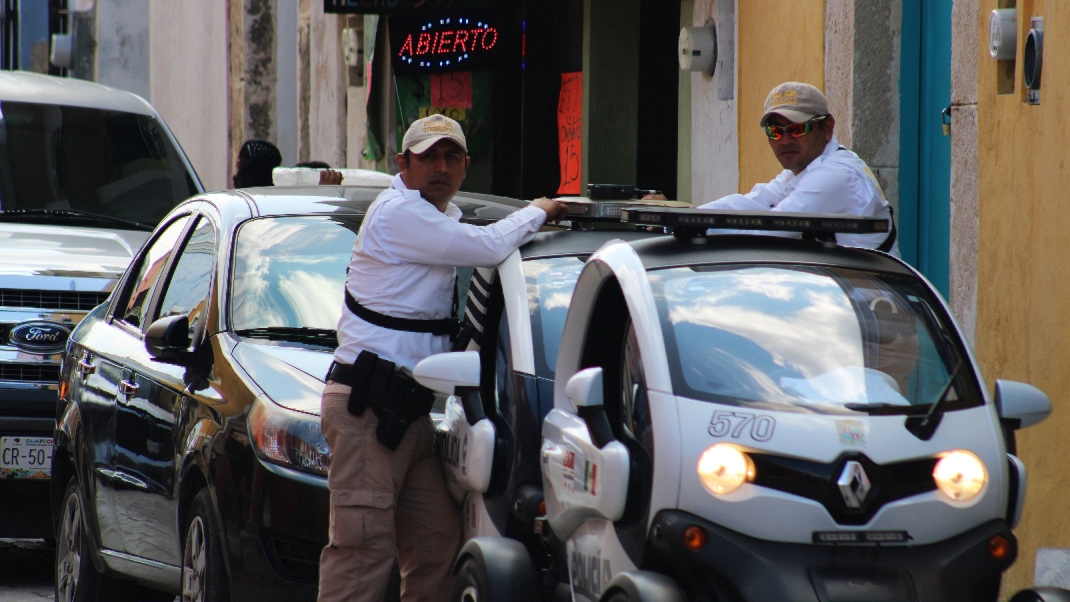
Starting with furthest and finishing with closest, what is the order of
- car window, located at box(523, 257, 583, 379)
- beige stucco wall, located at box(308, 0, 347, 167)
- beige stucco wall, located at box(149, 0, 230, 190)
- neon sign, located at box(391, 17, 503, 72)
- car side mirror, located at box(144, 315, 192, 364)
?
beige stucco wall, located at box(149, 0, 230, 190) → beige stucco wall, located at box(308, 0, 347, 167) → neon sign, located at box(391, 17, 503, 72) → car side mirror, located at box(144, 315, 192, 364) → car window, located at box(523, 257, 583, 379)

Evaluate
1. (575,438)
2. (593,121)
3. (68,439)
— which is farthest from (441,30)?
(575,438)

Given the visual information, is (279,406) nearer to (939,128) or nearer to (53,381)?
(53,381)

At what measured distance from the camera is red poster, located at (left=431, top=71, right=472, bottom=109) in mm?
15656

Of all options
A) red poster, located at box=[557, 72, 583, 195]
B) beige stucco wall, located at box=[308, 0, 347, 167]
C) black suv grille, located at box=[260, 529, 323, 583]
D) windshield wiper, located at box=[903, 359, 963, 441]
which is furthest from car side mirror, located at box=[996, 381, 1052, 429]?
beige stucco wall, located at box=[308, 0, 347, 167]

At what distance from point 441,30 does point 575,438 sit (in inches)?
454

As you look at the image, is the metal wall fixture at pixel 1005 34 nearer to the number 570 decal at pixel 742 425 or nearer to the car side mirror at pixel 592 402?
the car side mirror at pixel 592 402

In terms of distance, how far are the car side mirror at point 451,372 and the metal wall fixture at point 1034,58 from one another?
9.52ft

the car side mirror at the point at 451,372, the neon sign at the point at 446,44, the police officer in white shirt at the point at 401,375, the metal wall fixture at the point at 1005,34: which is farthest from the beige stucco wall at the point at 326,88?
the car side mirror at the point at 451,372

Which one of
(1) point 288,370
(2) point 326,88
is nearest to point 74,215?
(1) point 288,370

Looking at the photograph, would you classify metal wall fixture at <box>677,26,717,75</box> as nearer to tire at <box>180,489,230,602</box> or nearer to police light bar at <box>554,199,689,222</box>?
police light bar at <box>554,199,689,222</box>

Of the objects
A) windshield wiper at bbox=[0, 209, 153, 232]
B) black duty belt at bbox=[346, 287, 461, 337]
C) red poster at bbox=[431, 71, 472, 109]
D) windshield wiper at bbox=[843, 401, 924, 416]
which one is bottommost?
windshield wiper at bbox=[843, 401, 924, 416]

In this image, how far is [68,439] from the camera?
723 centimetres

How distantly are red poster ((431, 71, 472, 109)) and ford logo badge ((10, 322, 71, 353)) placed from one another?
7.63 meters

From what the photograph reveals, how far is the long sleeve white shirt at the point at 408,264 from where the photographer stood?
5.09 m
